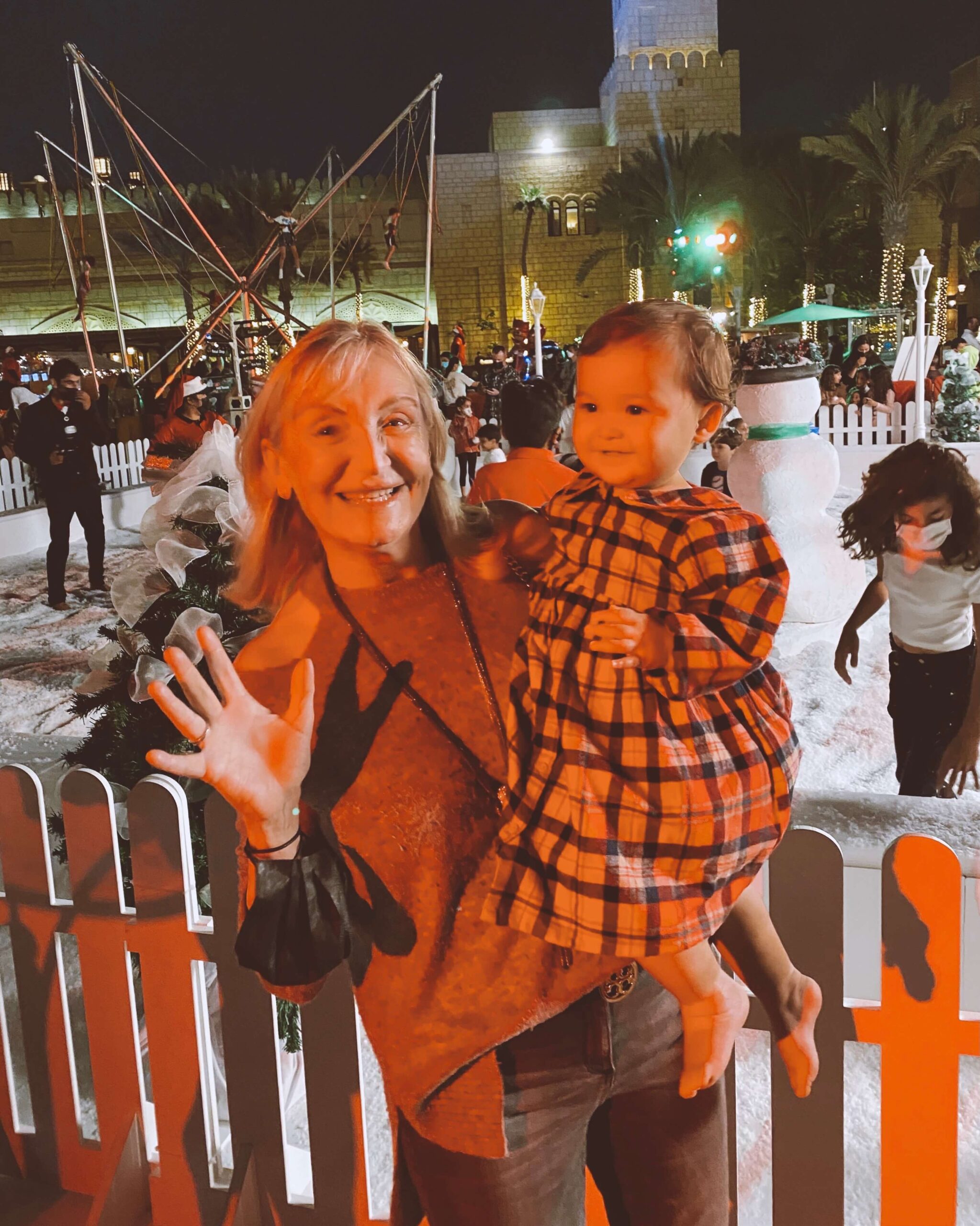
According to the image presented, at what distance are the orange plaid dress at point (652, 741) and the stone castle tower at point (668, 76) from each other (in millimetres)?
39034

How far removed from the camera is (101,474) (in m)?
9.92

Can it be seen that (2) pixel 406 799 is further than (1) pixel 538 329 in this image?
No

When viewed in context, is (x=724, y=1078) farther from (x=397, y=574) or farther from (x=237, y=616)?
(x=237, y=616)

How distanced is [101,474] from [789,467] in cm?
738

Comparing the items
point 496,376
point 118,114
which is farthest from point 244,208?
point 118,114

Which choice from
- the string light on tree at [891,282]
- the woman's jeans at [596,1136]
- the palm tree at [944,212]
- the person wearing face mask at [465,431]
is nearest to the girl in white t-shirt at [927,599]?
the woman's jeans at [596,1136]

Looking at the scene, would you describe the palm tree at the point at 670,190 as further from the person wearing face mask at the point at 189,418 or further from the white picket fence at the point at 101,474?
the person wearing face mask at the point at 189,418

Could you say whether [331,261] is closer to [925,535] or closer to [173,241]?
[925,535]

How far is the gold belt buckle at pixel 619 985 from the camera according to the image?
3.77 ft

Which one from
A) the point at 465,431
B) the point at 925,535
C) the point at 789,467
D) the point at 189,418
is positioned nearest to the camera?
the point at 925,535

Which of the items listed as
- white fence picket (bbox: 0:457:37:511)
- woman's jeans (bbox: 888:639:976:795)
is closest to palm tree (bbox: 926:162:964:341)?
white fence picket (bbox: 0:457:37:511)

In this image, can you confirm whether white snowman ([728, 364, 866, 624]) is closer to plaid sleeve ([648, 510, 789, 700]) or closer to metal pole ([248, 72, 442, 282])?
metal pole ([248, 72, 442, 282])

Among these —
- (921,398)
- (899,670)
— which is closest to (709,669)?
(899,670)

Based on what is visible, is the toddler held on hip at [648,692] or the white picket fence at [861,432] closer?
the toddler held on hip at [648,692]
